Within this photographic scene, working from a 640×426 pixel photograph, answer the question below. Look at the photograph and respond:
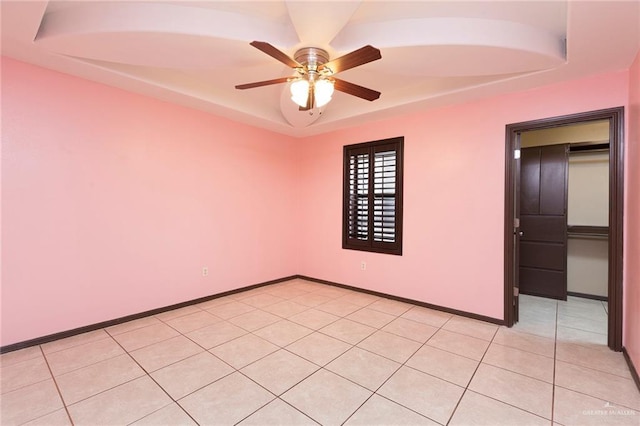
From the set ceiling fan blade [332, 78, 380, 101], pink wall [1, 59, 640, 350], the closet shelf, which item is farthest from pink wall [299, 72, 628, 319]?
the closet shelf

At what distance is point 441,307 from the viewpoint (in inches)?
146

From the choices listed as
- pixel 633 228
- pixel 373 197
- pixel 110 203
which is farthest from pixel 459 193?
pixel 110 203

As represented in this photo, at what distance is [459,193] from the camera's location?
3.54 metres

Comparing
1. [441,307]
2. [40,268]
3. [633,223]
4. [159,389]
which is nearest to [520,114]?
[633,223]

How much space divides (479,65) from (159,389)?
Answer: 3587mm

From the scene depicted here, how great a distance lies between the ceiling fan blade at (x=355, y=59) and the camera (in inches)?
73.9

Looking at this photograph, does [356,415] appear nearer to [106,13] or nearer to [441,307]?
[441,307]

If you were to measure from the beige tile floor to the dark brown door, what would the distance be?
774 mm

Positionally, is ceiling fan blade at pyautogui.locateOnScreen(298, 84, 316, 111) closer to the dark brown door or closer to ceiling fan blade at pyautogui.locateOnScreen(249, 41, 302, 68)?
ceiling fan blade at pyautogui.locateOnScreen(249, 41, 302, 68)

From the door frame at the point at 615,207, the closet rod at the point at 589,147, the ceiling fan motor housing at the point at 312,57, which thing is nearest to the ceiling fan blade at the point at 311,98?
the ceiling fan motor housing at the point at 312,57

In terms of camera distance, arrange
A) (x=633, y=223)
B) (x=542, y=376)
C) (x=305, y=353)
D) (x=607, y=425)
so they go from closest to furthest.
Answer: (x=607, y=425) < (x=542, y=376) < (x=633, y=223) < (x=305, y=353)

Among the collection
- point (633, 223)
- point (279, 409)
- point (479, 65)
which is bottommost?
point (279, 409)

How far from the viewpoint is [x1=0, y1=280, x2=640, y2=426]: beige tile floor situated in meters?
1.86

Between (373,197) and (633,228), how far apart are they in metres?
2.67
